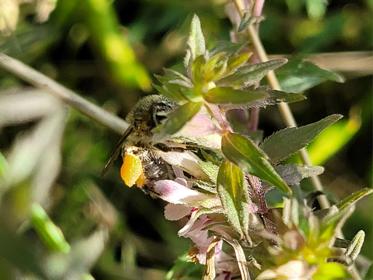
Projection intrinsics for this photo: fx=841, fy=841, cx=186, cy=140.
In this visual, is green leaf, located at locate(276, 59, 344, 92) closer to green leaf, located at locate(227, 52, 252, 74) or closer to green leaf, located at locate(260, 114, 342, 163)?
green leaf, located at locate(260, 114, 342, 163)

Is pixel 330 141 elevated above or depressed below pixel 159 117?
below

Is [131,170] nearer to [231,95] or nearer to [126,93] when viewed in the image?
[231,95]

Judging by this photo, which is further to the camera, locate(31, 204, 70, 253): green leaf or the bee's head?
locate(31, 204, 70, 253): green leaf

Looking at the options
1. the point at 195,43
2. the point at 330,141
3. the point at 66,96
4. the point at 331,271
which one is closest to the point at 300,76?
the point at 330,141

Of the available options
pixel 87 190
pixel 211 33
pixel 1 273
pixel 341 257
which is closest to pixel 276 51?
pixel 211 33

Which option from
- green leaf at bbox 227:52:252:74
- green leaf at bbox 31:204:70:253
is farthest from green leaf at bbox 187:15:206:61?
green leaf at bbox 31:204:70:253

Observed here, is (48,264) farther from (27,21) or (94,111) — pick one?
(27,21)

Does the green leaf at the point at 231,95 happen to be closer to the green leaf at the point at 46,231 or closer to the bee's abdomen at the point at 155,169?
the bee's abdomen at the point at 155,169
